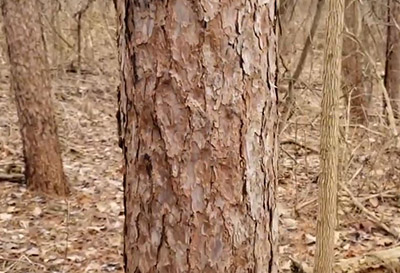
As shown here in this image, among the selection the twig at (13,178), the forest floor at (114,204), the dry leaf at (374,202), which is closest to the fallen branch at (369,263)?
the forest floor at (114,204)

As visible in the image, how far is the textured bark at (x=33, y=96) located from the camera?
5.69 meters

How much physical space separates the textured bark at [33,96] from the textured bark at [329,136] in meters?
2.87

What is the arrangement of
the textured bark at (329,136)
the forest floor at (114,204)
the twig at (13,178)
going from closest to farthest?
the textured bark at (329,136) < the forest floor at (114,204) < the twig at (13,178)

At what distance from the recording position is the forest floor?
497 cm

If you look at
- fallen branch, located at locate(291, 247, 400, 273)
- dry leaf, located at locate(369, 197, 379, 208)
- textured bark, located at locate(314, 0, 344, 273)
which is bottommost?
fallen branch, located at locate(291, 247, 400, 273)


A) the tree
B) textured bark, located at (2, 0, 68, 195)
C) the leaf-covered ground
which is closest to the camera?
the tree

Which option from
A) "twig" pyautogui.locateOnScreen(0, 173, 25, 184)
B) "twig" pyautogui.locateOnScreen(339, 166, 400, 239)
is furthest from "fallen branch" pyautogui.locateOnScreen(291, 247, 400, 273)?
"twig" pyautogui.locateOnScreen(0, 173, 25, 184)

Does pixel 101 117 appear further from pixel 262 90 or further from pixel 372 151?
pixel 262 90

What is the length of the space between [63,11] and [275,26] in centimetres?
976

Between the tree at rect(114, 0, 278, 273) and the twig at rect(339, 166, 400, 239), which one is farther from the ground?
the tree at rect(114, 0, 278, 273)

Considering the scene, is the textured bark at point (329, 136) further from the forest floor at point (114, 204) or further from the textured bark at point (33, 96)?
the textured bark at point (33, 96)

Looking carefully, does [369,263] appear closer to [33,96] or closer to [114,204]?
[114,204]

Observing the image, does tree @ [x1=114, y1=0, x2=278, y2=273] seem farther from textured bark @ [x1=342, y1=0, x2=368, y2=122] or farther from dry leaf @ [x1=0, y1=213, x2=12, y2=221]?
textured bark @ [x1=342, y1=0, x2=368, y2=122]

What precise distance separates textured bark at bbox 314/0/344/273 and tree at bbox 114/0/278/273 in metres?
2.09
